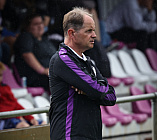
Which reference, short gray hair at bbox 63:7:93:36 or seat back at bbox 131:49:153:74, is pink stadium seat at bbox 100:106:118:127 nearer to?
seat back at bbox 131:49:153:74

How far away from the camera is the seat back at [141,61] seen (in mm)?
4840

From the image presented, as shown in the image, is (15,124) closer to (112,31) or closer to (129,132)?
(129,132)

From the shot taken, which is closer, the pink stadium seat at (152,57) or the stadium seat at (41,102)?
the stadium seat at (41,102)

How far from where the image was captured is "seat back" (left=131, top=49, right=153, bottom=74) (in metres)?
4.84

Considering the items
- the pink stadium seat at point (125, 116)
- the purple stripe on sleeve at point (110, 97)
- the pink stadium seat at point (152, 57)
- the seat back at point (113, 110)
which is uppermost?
the pink stadium seat at point (152, 57)

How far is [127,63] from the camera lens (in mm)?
4809

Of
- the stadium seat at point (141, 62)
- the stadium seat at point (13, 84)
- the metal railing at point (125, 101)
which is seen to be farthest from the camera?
the stadium seat at point (141, 62)

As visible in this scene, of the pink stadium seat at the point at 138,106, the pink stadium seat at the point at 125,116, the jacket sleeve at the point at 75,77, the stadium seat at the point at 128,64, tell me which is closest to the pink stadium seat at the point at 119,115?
the pink stadium seat at the point at 125,116

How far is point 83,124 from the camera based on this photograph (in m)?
1.48

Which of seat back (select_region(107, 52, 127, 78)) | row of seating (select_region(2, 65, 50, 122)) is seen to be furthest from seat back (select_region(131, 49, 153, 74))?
row of seating (select_region(2, 65, 50, 122))

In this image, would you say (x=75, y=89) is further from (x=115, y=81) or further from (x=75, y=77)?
(x=115, y=81)

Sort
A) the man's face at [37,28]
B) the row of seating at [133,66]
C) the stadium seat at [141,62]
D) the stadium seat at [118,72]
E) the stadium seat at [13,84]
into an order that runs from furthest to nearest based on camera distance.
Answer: the stadium seat at [141,62]
the row of seating at [133,66]
the stadium seat at [118,72]
the stadium seat at [13,84]
the man's face at [37,28]

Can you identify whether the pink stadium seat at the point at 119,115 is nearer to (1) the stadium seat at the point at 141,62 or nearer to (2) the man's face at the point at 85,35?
(1) the stadium seat at the point at 141,62

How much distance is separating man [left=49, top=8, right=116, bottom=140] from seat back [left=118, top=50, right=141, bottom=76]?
10.5 ft
